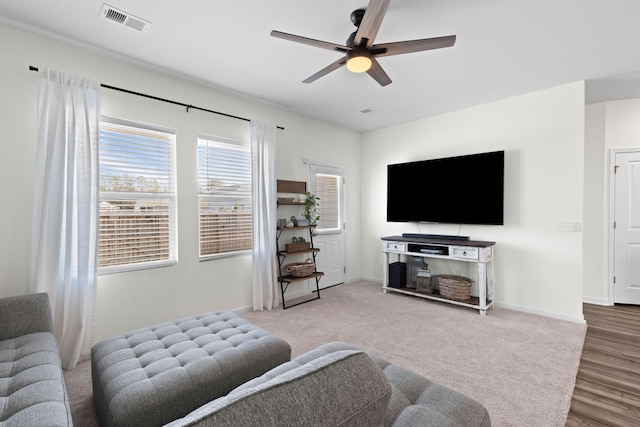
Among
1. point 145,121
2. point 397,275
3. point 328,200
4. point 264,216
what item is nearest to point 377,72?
point 264,216

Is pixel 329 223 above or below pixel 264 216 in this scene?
below

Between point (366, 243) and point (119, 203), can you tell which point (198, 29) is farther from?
point (366, 243)

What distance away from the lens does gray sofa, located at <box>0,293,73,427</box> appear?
3.93 ft

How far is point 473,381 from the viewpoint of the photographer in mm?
2252

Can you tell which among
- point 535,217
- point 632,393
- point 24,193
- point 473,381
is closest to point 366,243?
point 535,217

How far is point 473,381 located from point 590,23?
2988 millimetres

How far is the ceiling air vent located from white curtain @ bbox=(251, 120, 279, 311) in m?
1.62

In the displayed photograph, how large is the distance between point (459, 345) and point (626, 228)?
10.8ft

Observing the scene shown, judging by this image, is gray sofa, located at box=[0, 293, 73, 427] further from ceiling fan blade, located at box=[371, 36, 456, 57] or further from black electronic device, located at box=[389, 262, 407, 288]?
black electronic device, located at box=[389, 262, 407, 288]

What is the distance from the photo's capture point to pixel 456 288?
3.95 m

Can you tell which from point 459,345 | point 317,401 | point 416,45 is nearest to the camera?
point 317,401

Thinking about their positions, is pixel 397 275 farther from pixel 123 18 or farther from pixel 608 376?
pixel 123 18

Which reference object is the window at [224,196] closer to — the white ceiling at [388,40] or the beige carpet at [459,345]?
the white ceiling at [388,40]

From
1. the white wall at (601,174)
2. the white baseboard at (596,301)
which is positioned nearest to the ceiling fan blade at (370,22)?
the white wall at (601,174)
